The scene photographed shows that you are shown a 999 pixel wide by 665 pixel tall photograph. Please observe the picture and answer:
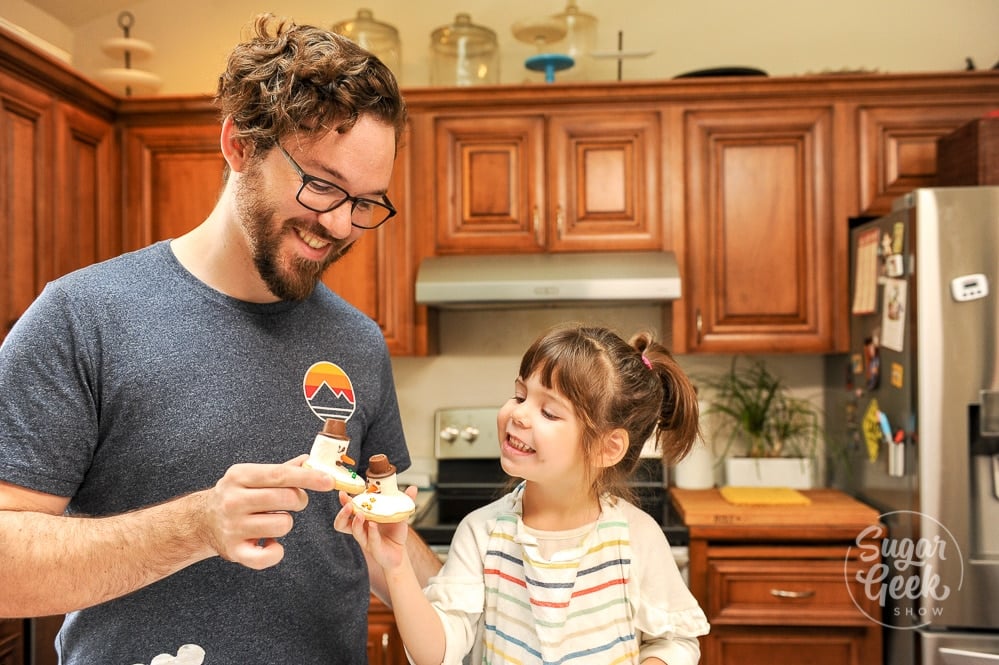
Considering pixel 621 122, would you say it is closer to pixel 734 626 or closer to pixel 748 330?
pixel 748 330

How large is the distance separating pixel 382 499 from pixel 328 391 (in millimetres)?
300

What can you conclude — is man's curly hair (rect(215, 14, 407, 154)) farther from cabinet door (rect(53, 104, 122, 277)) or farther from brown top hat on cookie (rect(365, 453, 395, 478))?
cabinet door (rect(53, 104, 122, 277))

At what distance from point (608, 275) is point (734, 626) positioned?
115 cm

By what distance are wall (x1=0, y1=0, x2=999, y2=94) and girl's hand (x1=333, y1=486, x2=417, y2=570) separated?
94.2 inches

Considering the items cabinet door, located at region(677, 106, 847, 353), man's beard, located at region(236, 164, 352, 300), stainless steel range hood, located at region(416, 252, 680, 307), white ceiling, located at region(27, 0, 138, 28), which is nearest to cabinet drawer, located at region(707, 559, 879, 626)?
cabinet door, located at region(677, 106, 847, 353)

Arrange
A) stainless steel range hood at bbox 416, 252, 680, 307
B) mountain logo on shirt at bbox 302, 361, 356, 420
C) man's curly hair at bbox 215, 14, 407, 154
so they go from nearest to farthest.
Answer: man's curly hair at bbox 215, 14, 407, 154
mountain logo on shirt at bbox 302, 361, 356, 420
stainless steel range hood at bbox 416, 252, 680, 307

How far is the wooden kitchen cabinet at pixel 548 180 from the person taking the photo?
8.98 feet

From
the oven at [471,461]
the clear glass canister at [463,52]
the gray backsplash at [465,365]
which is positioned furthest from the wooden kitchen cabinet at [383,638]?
the clear glass canister at [463,52]

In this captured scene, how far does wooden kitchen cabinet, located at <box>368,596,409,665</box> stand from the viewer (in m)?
2.36

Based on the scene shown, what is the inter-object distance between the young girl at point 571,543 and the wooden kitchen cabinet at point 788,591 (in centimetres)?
106

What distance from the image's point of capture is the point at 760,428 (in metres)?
2.86

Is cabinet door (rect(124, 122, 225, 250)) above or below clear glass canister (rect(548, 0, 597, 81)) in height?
below

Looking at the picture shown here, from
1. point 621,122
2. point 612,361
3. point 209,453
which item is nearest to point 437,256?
→ point 621,122

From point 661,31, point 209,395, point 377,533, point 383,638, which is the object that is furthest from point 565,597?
point 661,31
